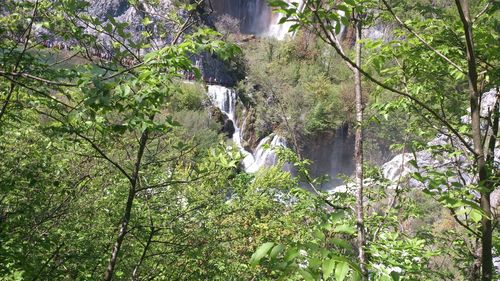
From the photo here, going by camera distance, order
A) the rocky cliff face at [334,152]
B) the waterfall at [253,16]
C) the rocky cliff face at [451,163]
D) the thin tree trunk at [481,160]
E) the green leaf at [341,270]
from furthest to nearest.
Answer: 1. the waterfall at [253,16]
2. the rocky cliff face at [334,152]
3. the rocky cliff face at [451,163]
4. the thin tree trunk at [481,160]
5. the green leaf at [341,270]

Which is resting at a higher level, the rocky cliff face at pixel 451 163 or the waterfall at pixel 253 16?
the waterfall at pixel 253 16

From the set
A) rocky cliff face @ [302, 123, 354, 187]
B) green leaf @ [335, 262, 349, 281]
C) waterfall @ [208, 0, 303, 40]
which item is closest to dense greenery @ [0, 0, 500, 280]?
green leaf @ [335, 262, 349, 281]

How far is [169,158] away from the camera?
231 centimetres

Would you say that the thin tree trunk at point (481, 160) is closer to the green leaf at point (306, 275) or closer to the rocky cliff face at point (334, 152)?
the green leaf at point (306, 275)

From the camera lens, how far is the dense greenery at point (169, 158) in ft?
4.24

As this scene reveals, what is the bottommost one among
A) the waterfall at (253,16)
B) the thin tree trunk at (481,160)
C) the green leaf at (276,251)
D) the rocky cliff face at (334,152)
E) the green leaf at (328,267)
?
the green leaf at (328,267)

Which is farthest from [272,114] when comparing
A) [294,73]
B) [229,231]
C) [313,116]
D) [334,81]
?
[229,231]

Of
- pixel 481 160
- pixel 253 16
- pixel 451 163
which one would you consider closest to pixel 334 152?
pixel 253 16

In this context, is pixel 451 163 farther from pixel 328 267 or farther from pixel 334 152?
pixel 334 152

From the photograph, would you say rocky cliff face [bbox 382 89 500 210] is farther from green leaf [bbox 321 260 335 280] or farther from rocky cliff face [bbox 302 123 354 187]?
rocky cliff face [bbox 302 123 354 187]

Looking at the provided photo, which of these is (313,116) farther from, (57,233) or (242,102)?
(57,233)

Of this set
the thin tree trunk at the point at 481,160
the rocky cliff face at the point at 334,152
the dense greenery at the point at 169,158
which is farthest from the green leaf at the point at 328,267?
the rocky cliff face at the point at 334,152

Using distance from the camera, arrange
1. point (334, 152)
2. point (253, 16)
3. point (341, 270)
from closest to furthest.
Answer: point (341, 270) → point (334, 152) → point (253, 16)

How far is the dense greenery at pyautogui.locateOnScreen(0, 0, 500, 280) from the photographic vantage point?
50.9 inches
